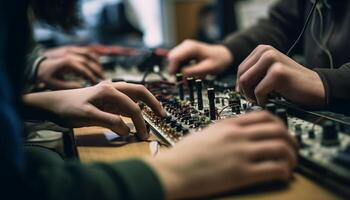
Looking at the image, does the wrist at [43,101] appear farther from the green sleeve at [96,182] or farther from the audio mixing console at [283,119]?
the green sleeve at [96,182]

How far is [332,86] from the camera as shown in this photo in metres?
0.98

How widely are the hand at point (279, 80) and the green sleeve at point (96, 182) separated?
0.37 meters

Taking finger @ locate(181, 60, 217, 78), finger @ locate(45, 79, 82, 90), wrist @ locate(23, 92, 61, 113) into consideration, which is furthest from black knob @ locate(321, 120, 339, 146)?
finger @ locate(45, 79, 82, 90)

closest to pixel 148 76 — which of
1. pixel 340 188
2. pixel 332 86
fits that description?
pixel 332 86

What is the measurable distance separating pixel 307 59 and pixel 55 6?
2.55 ft

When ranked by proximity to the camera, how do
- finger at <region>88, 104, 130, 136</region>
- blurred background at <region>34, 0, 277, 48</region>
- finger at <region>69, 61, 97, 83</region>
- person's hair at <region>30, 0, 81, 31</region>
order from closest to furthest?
finger at <region>88, 104, 130, 136</region>, person's hair at <region>30, 0, 81, 31</region>, finger at <region>69, 61, 97, 83</region>, blurred background at <region>34, 0, 277, 48</region>

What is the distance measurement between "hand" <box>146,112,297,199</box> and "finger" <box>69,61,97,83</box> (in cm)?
111

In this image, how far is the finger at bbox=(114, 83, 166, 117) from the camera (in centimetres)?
102

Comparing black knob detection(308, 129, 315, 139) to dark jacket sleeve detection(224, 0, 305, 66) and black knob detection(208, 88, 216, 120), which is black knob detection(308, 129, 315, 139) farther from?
dark jacket sleeve detection(224, 0, 305, 66)

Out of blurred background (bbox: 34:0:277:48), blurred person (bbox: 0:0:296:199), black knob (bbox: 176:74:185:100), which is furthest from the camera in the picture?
blurred background (bbox: 34:0:277:48)

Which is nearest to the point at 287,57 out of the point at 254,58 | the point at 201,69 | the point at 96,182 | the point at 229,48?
the point at 254,58

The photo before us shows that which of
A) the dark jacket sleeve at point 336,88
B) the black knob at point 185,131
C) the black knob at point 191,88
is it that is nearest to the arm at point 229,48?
the black knob at point 191,88

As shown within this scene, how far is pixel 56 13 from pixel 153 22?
2854 mm

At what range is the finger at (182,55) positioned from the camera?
1.66m
